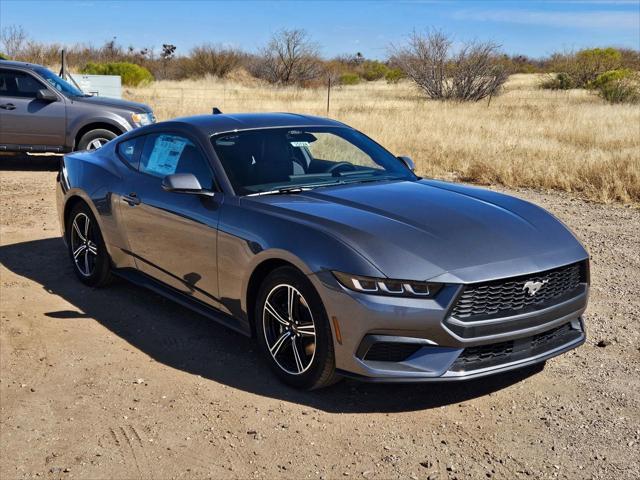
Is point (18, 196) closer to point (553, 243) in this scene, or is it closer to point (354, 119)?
point (553, 243)

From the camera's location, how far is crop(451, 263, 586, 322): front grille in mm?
3721

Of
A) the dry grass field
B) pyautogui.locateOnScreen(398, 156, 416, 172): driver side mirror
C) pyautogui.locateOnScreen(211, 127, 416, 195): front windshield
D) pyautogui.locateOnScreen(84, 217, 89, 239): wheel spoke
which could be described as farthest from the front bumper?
the dry grass field

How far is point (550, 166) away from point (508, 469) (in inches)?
371

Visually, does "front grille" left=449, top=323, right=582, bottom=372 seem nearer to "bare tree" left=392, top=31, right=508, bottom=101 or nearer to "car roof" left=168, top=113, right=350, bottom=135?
"car roof" left=168, top=113, right=350, bottom=135

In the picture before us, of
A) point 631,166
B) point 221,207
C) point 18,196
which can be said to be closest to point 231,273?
point 221,207

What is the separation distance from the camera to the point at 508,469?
342cm

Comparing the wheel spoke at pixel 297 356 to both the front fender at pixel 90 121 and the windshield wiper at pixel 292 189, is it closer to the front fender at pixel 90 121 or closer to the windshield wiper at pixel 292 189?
the windshield wiper at pixel 292 189

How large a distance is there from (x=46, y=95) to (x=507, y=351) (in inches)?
421

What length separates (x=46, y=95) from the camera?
41.0 feet

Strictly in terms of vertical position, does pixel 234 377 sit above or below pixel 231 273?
below

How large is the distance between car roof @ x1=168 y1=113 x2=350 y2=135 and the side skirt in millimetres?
1153

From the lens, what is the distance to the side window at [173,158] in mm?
5004

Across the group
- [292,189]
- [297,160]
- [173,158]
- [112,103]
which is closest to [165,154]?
[173,158]

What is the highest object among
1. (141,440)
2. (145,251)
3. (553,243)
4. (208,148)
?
(208,148)
